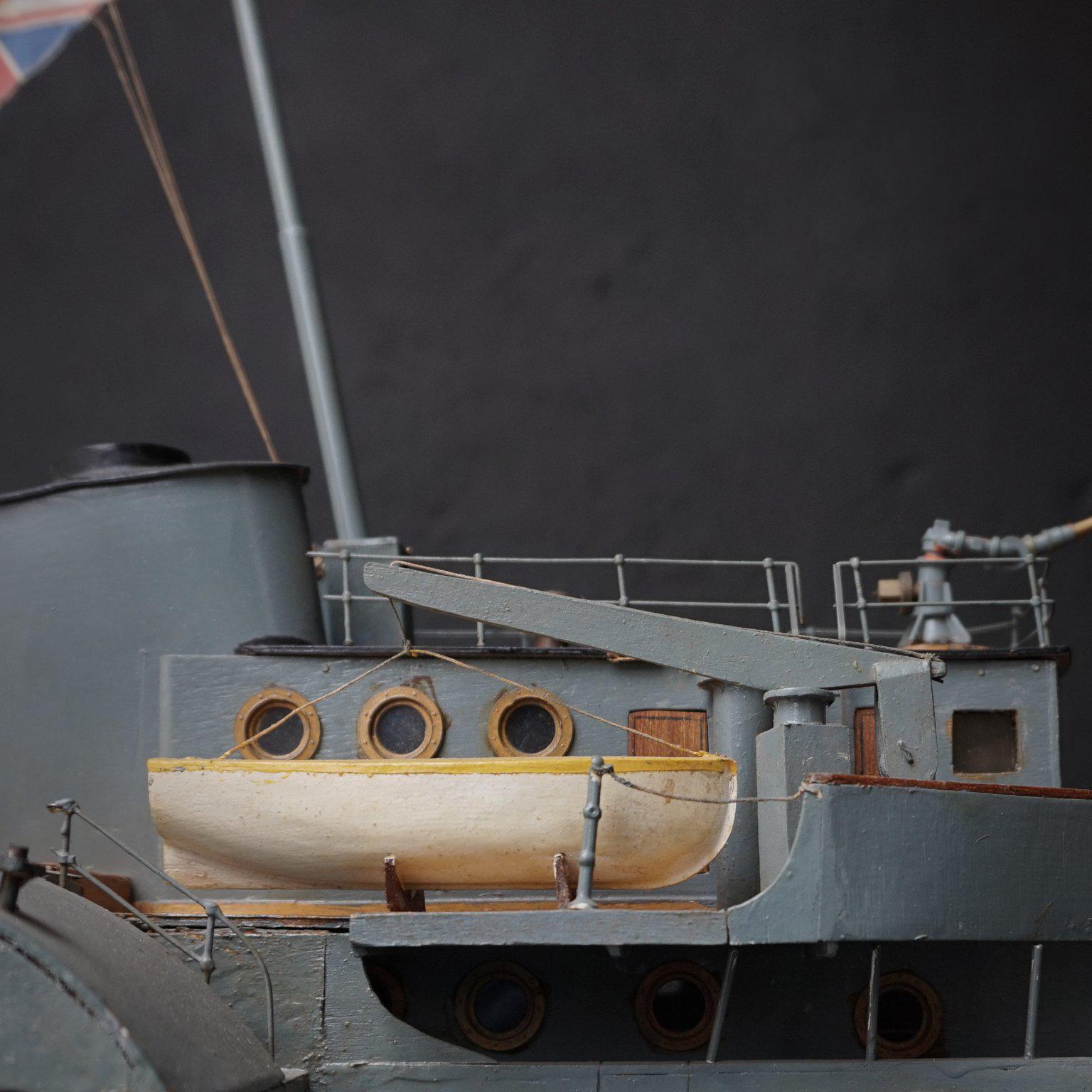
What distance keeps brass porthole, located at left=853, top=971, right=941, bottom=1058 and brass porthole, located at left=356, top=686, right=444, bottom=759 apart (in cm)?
246

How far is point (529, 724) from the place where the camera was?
6.90 meters

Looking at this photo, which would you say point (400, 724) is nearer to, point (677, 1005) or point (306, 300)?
point (677, 1005)

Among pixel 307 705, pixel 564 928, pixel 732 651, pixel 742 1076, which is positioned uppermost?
pixel 732 651

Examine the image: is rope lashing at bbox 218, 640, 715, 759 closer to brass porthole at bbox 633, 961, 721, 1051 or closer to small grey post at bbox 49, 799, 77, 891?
small grey post at bbox 49, 799, 77, 891

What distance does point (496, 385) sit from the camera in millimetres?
12164

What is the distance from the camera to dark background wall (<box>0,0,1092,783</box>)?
460 inches

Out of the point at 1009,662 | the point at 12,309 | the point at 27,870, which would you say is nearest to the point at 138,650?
the point at 27,870

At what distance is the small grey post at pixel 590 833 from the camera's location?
4.93 meters

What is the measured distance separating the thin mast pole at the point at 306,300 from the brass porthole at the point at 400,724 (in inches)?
71.0

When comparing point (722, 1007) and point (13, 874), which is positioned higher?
point (13, 874)

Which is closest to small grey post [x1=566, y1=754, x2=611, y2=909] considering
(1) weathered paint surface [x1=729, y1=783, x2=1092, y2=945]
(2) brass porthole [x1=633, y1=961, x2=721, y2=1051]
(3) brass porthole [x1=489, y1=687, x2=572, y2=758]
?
(1) weathered paint surface [x1=729, y1=783, x2=1092, y2=945]

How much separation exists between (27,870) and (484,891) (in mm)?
2813

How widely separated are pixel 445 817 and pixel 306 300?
14.7 ft

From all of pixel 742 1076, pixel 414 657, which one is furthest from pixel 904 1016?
pixel 414 657
